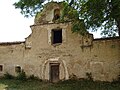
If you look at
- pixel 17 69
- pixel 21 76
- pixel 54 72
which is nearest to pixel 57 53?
pixel 54 72

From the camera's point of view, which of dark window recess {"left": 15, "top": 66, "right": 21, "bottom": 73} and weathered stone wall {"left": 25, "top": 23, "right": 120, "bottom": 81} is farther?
dark window recess {"left": 15, "top": 66, "right": 21, "bottom": 73}

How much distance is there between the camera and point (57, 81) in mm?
20656

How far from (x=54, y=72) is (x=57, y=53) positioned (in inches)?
63.2

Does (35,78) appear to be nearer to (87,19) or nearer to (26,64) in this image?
(26,64)

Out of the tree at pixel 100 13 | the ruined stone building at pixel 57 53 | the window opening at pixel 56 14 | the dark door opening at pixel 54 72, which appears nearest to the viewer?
the tree at pixel 100 13

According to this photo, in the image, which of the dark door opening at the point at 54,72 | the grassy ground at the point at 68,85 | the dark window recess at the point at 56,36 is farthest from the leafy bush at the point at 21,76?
the dark window recess at the point at 56,36

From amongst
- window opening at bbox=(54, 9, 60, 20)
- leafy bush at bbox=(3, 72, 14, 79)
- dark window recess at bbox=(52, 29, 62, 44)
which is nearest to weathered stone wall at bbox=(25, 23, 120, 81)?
dark window recess at bbox=(52, 29, 62, 44)

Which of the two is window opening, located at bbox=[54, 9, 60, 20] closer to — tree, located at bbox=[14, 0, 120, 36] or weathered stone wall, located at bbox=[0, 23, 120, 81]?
weathered stone wall, located at bbox=[0, 23, 120, 81]

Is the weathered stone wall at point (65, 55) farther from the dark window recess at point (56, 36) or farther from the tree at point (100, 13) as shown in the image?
the tree at point (100, 13)

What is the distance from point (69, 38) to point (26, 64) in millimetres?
4681

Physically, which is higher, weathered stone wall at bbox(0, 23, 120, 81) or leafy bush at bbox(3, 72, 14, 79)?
weathered stone wall at bbox(0, 23, 120, 81)

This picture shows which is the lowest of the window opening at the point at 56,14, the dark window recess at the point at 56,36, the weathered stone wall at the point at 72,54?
the weathered stone wall at the point at 72,54

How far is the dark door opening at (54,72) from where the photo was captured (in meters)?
21.0

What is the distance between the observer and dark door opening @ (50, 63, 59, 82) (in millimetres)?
20953
